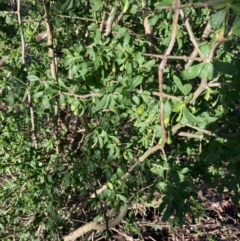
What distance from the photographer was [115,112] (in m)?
2.24

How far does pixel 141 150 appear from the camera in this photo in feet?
8.34

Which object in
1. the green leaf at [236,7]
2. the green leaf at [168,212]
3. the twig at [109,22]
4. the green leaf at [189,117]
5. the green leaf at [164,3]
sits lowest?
the green leaf at [168,212]

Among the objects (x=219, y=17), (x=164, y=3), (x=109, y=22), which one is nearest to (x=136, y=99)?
→ (x=164, y=3)

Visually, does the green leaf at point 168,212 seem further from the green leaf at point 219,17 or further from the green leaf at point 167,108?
the green leaf at point 219,17

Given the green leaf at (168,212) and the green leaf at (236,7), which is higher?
the green leaf at (236,7)

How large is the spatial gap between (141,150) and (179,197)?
70cm

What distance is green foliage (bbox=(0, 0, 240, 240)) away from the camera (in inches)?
72.4

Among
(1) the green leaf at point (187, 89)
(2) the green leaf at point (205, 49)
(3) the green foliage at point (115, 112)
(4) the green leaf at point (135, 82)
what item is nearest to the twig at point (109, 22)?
(3) the green foliage at point (115, 112)

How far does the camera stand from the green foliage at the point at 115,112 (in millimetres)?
1838

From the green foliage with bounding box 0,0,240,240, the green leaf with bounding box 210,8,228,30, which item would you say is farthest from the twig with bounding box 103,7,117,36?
the green leaf with bounding box 210,8,228,30

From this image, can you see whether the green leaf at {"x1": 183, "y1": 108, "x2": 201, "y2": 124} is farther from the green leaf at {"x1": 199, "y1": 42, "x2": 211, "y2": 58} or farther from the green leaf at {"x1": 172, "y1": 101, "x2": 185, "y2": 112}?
the green leaf at {"x1": 199, "y1": 42, "x2": 211, "y2": 58}

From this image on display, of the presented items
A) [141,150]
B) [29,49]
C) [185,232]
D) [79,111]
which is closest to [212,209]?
[185,232]

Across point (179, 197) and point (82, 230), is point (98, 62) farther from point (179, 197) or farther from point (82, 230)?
point (82, 230)

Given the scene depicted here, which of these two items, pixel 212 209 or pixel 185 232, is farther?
pixel 212 209
